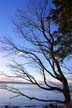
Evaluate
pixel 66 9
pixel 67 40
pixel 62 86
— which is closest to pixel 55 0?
pixel 66 9

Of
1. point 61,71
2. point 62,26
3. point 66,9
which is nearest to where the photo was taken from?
Answer: point 66,9

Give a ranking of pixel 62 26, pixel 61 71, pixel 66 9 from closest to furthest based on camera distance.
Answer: pixel 66 9 → pixel 62 26 → pixel 61 71

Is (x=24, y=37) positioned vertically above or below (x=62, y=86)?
above

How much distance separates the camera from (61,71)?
18.6 meters

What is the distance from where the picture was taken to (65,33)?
17375 mm

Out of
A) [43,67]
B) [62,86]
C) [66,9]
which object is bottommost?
[62,86]

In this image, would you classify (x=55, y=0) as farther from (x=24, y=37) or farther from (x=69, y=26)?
(x=24, y=37)

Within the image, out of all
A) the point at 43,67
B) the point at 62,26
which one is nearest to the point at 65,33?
the point at 62,26

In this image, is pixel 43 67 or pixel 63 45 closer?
pixel 63 45

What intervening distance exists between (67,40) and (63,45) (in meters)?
0.49

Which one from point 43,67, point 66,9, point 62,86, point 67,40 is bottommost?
point 62,86

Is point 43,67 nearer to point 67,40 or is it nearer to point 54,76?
point 54,76

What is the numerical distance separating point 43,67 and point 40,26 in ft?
8.81

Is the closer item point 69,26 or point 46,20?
point 69,26
